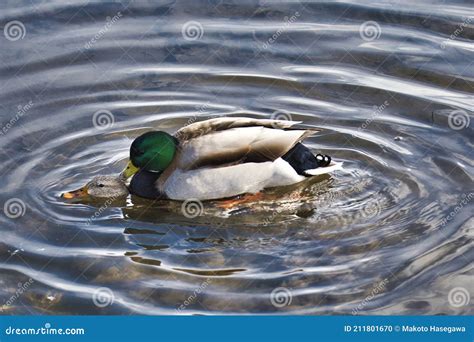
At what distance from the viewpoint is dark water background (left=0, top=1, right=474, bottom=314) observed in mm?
8672

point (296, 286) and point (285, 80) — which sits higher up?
point (285, 80)

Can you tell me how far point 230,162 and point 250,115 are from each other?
4.73ft

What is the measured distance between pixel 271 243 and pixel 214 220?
28.4 inches

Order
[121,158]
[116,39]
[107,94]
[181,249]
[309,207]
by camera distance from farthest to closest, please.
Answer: [116,39]
[107,94]
[121,158]
[309,207]
[181,249]

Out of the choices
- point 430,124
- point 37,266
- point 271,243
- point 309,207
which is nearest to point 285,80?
point 430,124

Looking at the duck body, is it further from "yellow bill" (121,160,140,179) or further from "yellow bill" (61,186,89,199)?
"yellow bill" (61,186,89,199)

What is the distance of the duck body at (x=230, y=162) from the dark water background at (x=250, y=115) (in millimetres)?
175

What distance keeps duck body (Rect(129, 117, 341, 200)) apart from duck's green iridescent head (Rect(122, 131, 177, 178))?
0.03 meters

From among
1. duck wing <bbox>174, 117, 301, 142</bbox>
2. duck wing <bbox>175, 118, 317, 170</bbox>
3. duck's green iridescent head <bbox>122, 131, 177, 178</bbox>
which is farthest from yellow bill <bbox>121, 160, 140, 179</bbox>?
duck wing <bbox>174, 117, 301, 142</bbox>

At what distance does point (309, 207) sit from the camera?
32.6 feet

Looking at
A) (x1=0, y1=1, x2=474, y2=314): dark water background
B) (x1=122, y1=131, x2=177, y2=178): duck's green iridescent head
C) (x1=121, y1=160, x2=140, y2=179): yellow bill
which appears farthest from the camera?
(x1=121, y1=160, x2=140, y2=179): yellow bill

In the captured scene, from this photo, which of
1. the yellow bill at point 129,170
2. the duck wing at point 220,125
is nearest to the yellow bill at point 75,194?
the yellow bill at point 129,170

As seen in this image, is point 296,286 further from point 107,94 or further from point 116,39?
point 116,39

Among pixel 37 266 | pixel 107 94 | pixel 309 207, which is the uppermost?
pixel 107 94
